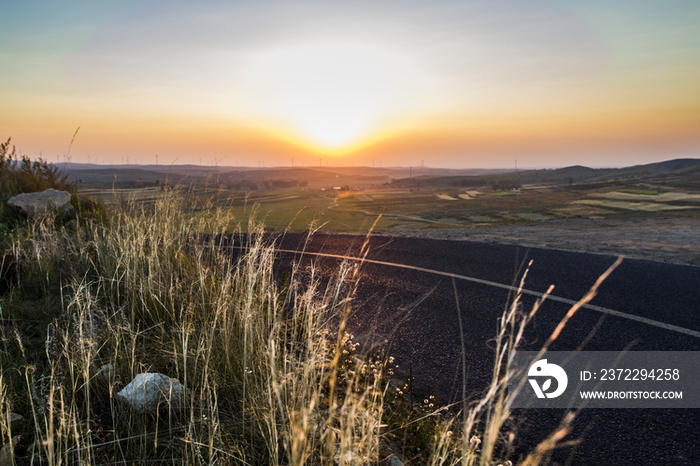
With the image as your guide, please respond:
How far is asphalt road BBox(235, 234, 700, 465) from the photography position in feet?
9.29

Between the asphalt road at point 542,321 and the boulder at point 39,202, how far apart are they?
5477mm

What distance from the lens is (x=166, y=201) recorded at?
6867mm

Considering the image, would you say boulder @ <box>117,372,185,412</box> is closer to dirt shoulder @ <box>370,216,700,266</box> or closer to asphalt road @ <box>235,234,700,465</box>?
asphalt road @ <box>235,234,700,465</box>

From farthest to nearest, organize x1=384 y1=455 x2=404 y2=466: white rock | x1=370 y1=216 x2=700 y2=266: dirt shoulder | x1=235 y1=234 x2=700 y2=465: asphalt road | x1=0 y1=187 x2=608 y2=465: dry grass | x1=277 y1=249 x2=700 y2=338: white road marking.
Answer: x1=370 y1=216 x2=700 y2=266: dirt shoulder → x1=277 y1=249 x2=700 y2=338: white road marking → x1=235 y1=234 x2=700 y2=465: asphalt road → x1=384 y1=455 x2=404 y2=466: white rock → x1=0 y1=187 x2=608 y2=465: dry grass

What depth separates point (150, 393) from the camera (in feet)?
8.85

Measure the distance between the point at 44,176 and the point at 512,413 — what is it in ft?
42.9

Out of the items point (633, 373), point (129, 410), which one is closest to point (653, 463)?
point (633, 373)

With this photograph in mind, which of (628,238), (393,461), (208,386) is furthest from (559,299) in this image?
(628,238)

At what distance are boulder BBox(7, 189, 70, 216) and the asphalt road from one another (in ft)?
18.0

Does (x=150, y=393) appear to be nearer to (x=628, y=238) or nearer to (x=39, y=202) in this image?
(x=39, y=202)

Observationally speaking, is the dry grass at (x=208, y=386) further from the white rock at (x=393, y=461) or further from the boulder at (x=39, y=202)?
the boulder at (x=39, y=202)

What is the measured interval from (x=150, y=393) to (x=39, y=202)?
8.63 m

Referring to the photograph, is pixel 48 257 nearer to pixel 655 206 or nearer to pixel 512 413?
pixel 512 413

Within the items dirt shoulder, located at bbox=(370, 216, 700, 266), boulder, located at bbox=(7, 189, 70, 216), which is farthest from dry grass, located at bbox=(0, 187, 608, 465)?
dirt shoulder, located at bbox=(370, 216, 700, 266)
